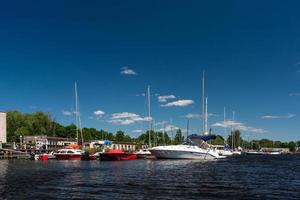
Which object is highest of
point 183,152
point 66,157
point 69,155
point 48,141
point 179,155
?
point 183,152

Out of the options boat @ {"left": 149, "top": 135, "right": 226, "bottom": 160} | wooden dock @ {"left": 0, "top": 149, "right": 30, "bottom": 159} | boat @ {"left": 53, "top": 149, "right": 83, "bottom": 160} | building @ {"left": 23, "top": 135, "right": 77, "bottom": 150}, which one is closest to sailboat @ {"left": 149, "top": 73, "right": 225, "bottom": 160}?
boat @ {"left": 149, "top": 135, "right": 226, "bottom": 160}

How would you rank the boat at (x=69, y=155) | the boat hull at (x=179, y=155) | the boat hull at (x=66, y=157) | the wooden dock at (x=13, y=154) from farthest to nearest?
the wooden dock at (x=13, y=154)
the boat at (x=69, y=155)
the boat hull at (x=66, y=157)
the boat hull at (x=179, y=155)

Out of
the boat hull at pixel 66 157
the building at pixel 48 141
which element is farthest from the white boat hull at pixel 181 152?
the building at pixel 48 141

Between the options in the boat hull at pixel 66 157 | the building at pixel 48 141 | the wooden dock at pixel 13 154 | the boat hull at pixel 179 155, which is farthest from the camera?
the building at pixel 48 141

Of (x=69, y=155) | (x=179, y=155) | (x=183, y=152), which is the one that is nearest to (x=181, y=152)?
(x=183, y=152)

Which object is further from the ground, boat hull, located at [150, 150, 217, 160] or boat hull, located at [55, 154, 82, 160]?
boat hull, located at [150, 150, 217, 160]

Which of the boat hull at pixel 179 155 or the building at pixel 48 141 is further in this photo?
the building at pixel 48 141

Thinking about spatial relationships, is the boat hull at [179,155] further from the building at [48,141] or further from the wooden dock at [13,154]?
the building at [48,141]

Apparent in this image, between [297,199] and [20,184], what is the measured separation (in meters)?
23.7

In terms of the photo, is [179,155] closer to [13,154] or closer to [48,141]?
[13,154]

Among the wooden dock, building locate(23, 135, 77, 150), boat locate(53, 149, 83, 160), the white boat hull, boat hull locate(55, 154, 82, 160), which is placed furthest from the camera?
building locate(23, 135, 77, 150)

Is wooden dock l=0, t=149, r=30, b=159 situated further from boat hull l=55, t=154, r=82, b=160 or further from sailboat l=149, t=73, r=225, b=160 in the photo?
sailboat l=149, t=73, r=225, b=160

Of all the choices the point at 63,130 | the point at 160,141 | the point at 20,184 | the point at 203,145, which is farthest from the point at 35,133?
the point at 20,184

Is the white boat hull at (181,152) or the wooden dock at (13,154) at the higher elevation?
the white boat hull at (181,152)
